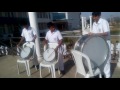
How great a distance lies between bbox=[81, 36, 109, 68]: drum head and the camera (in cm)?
299

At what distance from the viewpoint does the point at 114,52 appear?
497cm

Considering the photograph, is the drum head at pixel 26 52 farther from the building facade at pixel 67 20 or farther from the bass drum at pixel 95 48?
the building facade at pixel 67 20

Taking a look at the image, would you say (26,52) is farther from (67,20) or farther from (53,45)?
(67,20)

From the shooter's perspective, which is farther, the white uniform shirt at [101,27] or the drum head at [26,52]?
the drum head at [26,52]

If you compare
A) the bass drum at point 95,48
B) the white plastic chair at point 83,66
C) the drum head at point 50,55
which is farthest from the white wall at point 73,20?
the white plastic chair at point 83,66

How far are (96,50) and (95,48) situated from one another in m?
0.05

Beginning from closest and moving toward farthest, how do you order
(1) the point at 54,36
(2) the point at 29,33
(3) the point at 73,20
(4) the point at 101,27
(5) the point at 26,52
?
1. (4) the point at 101,27
2. (1) the point at 54,36
3. (5) the point at 26,52
4. (2) the point at 29,33
5. (3) the point at 73,20

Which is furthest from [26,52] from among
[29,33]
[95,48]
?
[95,48]

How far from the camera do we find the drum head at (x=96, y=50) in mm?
2986

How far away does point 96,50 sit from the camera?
3.05 meters

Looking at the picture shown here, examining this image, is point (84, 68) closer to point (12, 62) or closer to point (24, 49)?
point (24, 49)

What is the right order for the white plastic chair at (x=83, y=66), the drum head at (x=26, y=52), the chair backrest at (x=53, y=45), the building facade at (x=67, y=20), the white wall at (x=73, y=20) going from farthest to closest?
the white wall at (x=73, y=20) < the building facade at (x=67, y=20) < the drum head at (x=26, y=52) < the chair backrest at (x=53, y=45) < the white plastic chair at (x=83, y=66)
